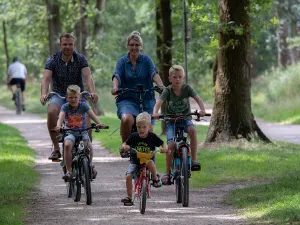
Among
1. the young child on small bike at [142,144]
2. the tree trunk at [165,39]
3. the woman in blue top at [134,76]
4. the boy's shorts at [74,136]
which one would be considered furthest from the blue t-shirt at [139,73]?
the tree trunk at [165,39]

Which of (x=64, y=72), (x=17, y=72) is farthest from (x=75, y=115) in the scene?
(x=17, y=72)

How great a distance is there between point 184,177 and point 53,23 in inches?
1195

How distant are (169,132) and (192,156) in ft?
1.50

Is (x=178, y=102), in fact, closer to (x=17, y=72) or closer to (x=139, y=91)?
(x=139, y=91)

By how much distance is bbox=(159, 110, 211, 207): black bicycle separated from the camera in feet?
36.1

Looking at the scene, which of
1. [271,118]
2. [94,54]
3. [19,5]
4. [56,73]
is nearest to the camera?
[56,73]

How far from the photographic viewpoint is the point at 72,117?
1179 cm

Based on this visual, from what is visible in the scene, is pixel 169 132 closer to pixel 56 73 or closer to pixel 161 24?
pixel 56 73

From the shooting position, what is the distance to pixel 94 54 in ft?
114

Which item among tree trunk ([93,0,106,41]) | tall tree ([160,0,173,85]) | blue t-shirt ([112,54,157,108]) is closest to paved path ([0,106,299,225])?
blue t-shirt ([112,54,157,108])

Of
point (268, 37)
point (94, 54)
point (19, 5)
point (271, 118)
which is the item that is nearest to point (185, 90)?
point (271, 118)

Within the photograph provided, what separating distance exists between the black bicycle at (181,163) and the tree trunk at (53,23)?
88.6 feet

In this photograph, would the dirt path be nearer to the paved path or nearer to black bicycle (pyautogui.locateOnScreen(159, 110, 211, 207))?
the paved path

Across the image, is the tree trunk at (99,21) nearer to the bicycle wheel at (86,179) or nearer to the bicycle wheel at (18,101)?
the bicycle wheel at (18,101)
